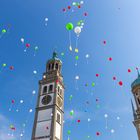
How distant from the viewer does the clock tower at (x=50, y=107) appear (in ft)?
139

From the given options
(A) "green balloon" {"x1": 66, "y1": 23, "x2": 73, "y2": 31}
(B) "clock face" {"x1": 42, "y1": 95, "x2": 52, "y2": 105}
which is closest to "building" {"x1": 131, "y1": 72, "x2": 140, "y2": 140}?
(B) "clock face" {"x1": 42, "y1": 95, "x2": 52, "y2": 105}

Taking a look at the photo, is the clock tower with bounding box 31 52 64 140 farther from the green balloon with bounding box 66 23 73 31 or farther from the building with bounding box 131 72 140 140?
the green balloon with bounding box 66 23 73 31

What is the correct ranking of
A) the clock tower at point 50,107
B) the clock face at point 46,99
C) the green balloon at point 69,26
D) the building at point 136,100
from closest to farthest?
the green balloon at point 69,26, the building at point 136,100, the clock tower at point 50,107, the clock face at point 46,99

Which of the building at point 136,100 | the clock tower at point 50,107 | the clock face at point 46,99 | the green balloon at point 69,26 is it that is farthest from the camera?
the clock face at point 46,99

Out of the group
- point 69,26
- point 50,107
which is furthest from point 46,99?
point 69,26

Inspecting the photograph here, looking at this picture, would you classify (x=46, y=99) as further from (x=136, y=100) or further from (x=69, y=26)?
(x=69, y=26)

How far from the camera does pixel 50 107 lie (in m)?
45.6

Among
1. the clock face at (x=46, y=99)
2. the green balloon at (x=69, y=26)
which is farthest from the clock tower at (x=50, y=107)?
the green balloon at (x=69, y=26)

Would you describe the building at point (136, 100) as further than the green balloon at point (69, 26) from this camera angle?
Yes

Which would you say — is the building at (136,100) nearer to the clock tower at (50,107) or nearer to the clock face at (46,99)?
the clock tower at (50,107)

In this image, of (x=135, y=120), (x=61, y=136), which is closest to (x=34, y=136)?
(x=61, y=136)

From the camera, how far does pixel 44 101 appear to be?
47.6 metres

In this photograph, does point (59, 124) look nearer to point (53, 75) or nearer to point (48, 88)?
point (48, 88)

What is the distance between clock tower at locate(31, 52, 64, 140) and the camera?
139 ft
